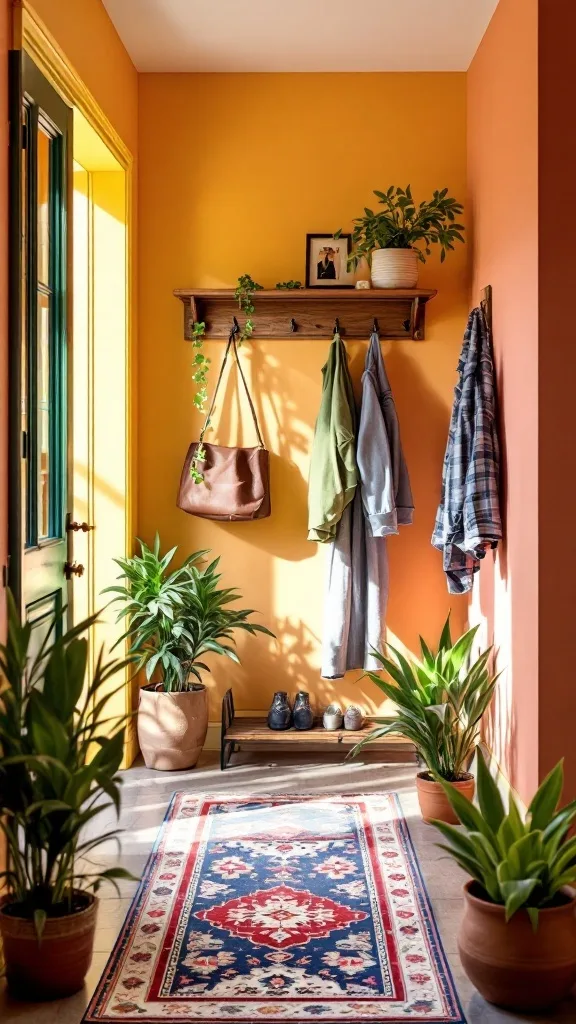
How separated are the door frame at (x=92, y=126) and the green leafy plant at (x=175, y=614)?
20cm

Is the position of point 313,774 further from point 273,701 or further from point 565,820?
point 565,820

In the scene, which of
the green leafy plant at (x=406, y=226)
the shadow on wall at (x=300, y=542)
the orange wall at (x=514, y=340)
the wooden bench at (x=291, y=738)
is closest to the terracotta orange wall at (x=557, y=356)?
the orange wall at (x=514, y=340)

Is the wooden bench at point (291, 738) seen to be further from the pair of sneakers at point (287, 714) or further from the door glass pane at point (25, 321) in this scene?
the door glass pane at point (25, 321)

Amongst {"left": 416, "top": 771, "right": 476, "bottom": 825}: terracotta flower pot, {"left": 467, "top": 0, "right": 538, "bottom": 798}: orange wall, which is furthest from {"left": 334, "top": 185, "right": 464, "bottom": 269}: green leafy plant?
{"left": 416, "top": 771, "right": 476, "bottom": 825}: terracotta flower pot

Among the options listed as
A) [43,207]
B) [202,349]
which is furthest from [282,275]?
[43,207]

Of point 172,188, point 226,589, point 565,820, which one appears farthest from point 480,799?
point 172,188

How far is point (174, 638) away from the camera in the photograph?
4.13 meters

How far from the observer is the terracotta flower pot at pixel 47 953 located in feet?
7.64

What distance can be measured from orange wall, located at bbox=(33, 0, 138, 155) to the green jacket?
1242mm

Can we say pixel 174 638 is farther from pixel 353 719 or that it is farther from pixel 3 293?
pixel 3 293

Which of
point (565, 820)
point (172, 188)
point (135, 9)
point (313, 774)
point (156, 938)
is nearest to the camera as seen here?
point (565, 820)

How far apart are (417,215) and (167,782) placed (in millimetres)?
2453

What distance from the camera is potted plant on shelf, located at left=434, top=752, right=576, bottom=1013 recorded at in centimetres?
228

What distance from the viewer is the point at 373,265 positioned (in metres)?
4.26
